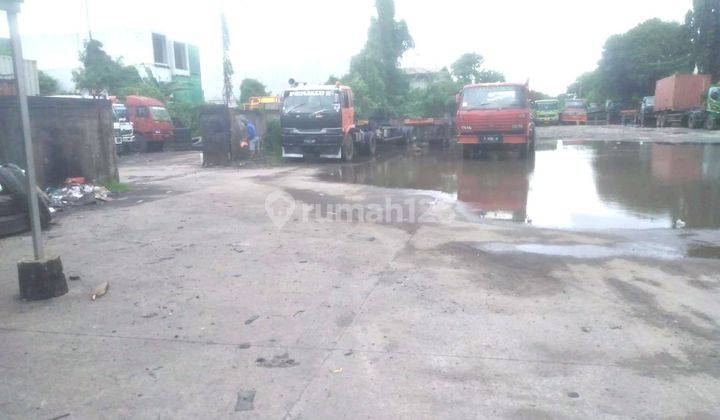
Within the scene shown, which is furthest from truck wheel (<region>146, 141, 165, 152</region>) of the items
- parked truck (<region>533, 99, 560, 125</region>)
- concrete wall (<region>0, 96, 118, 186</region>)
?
parked truck (<region>533, 99, 560, 125</region>)

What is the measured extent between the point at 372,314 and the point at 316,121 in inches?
514

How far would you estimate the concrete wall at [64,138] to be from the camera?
9.70 meters

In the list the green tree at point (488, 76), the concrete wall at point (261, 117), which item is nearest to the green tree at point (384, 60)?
the green tree at point (488, 76)

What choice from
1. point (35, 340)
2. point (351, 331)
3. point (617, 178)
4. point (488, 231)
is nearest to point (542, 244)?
point (488, 231)

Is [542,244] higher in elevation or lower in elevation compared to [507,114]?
lower

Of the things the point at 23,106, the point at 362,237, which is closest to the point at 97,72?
the point at 362,237

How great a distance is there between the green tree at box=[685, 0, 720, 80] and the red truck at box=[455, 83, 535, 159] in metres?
29.0

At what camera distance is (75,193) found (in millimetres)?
10102

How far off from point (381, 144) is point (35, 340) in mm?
19555

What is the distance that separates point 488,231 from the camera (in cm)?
766

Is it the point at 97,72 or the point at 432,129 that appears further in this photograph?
the point at 97,72

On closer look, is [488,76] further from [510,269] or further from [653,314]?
[653,314]

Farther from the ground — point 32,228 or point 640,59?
point 640,59

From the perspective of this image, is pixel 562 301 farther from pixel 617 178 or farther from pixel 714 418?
pixel 617 178
